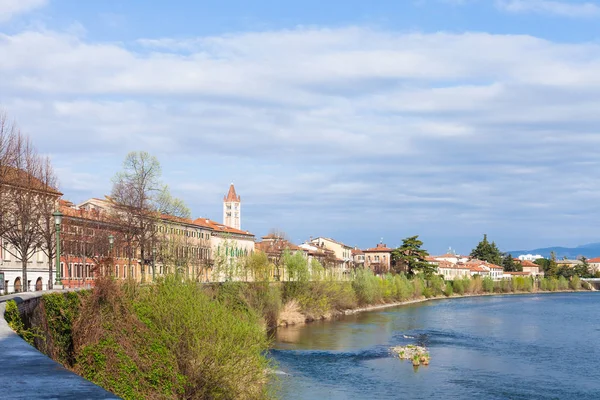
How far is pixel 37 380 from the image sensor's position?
226 inches

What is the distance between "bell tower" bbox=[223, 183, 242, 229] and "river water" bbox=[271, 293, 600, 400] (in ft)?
256

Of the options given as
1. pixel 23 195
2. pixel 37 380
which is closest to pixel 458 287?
pixel 23 195

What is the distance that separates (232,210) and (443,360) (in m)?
108

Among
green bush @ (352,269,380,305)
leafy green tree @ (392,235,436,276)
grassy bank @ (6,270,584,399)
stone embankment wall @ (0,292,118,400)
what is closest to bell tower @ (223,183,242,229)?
leafy green tree @ (392,235,436,276)

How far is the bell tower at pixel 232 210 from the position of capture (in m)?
150

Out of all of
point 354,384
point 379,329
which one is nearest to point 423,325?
point 379,329

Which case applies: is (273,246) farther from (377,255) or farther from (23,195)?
(23,195)

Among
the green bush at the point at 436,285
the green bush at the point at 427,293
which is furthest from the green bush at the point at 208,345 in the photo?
the green bush at the point at 436,285

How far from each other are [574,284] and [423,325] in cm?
13858

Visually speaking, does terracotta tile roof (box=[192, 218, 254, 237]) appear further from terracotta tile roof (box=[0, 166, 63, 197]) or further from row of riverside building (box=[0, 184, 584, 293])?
terracotta tile roof (box=[0, 166, 63, 197])

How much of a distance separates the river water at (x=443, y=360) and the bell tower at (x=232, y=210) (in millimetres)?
77951

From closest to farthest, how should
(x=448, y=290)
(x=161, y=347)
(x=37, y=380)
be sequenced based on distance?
(x=37, y=380)
(x=161, y=347)
(x=448, y=290)

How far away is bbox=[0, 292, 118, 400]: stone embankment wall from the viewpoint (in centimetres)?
504

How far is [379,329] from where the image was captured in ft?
209
